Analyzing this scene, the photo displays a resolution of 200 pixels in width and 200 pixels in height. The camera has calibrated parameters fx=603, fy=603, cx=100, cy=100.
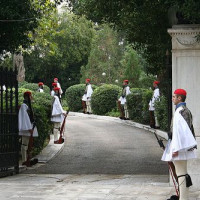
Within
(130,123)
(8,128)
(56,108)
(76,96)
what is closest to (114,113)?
(130,123)

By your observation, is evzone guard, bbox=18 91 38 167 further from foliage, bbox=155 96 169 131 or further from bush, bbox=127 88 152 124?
bush, bbox=127 88 152 124

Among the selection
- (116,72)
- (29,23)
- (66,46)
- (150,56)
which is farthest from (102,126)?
(66,46)

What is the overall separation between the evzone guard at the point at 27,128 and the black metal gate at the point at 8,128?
0.73 meters

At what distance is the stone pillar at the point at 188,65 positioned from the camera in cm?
1109

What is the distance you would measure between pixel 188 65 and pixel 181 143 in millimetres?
2342

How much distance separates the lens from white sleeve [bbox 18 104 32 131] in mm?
14273

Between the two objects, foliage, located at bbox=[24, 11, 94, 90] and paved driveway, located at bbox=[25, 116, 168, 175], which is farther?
foliage, located at bbox=[24, 11, 94, 90]

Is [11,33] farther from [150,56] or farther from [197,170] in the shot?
[197,170]

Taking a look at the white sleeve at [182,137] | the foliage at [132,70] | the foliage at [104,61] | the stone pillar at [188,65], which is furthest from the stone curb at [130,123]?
the white sleeve at [182,137]

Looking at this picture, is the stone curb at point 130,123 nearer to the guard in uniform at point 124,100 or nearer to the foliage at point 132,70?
the guard in uniform at point 124,100

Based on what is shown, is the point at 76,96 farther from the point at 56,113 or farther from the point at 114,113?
the point at 56,113

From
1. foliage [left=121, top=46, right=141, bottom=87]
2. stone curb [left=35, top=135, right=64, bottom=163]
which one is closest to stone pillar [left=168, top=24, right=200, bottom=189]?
stone curb [left=35, top=135, right=64, bottom=163]

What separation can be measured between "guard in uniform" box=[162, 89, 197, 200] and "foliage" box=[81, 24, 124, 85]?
3260 cm

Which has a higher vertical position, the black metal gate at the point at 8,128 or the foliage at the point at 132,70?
the foliage at the point at 132,70
